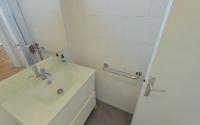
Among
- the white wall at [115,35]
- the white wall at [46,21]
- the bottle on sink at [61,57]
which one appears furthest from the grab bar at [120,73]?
the white wall at [46,21]

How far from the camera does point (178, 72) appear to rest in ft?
2.62

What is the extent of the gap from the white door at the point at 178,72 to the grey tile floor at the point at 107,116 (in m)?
0.62

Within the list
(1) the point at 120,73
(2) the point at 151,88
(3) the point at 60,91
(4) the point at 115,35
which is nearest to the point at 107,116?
(1) the point at 120,73

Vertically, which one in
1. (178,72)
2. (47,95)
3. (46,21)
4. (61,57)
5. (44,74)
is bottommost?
(47,95)

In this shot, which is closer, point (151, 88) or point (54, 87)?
point (151, 88)

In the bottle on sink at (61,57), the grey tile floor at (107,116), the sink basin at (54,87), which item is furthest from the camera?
the grey tile floor at (107,116)

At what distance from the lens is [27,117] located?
87 centimetres

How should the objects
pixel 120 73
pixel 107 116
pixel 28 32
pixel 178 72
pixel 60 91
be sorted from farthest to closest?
pixel 107 116 < pixel 120 73 < pixel 60 91 < pixel 28 32 < pixel 178 72

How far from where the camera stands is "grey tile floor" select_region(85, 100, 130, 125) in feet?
5.32

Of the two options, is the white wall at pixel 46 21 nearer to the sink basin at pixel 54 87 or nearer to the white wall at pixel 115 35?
the white wall at pixel 115 35

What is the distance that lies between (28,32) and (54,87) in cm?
63

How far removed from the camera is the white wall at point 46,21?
3.54ft

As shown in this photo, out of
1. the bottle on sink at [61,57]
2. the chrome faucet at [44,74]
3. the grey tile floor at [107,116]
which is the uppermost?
the bottle on sink at [61,57]

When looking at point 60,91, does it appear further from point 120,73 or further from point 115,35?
point 115,35
